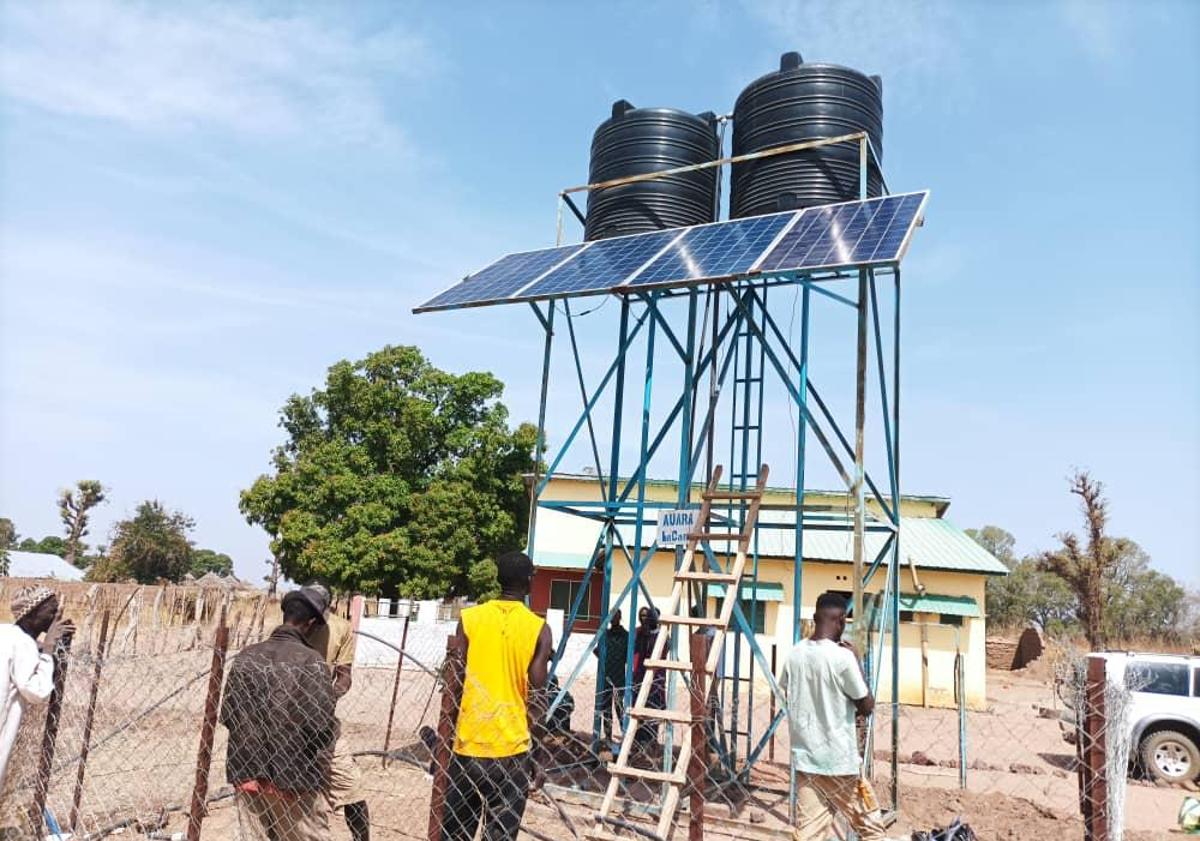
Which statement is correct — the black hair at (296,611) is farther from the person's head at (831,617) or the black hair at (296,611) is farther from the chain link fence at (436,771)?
the person's head at (831,617)

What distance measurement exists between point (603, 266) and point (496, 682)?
5.99 metres

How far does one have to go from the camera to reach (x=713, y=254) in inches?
345

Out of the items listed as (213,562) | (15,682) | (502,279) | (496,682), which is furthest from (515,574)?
(213,562)

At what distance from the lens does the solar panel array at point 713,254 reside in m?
7.76

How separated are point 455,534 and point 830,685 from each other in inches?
849

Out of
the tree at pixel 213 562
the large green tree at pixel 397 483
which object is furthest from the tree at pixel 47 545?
the large green tree at pixel 397 483

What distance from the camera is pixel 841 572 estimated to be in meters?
22.0

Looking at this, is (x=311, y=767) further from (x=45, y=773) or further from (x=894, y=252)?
(x=894, y=252)

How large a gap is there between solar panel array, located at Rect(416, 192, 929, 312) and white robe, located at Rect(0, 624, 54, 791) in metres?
5.68

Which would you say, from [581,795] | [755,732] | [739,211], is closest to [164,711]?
[581,795]

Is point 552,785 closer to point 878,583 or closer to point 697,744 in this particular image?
point 697,744

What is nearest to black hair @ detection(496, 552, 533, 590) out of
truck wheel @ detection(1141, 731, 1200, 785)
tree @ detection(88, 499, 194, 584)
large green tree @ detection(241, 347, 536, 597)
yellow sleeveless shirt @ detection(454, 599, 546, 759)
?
yellow sleeveless shirt @ detection(454, 599, 546, 759)

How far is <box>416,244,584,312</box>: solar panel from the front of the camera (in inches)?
385

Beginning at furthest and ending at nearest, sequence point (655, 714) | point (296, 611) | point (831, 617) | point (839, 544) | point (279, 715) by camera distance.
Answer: point (839, 544) → point (655, 714) → point (831, 617) → point (296, 611) → point (279, 715)
